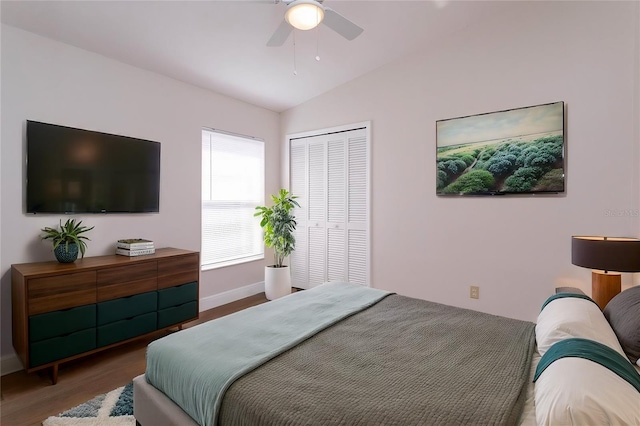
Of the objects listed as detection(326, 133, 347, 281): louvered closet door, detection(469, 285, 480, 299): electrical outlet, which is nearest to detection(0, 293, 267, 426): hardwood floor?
detection(326, 133, 347, 281): louvered closet door

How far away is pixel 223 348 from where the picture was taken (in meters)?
1.54

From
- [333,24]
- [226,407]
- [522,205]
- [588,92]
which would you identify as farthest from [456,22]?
[226,407]

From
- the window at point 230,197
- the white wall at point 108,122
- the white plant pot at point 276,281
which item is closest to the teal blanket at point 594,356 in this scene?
the white plant pot at point 276,281

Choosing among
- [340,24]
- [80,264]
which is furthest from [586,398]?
[80,264]

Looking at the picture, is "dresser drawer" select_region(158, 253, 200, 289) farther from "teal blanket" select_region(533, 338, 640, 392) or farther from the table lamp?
the table lamp

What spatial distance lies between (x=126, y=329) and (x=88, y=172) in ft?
4.48

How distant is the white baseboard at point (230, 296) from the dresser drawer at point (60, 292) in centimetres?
150

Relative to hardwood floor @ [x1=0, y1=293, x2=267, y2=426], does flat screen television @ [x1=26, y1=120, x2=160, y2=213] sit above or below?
above

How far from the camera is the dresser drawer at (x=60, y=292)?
220cm

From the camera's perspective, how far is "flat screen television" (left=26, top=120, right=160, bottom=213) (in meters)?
2.56

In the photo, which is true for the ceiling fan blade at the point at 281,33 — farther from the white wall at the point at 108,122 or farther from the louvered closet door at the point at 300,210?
the louvered closet door at the point at 300,210

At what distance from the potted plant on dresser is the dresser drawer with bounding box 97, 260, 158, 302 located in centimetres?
28

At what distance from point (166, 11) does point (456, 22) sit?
8.48 ft

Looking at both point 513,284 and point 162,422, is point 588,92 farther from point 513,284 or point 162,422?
point 162,422
